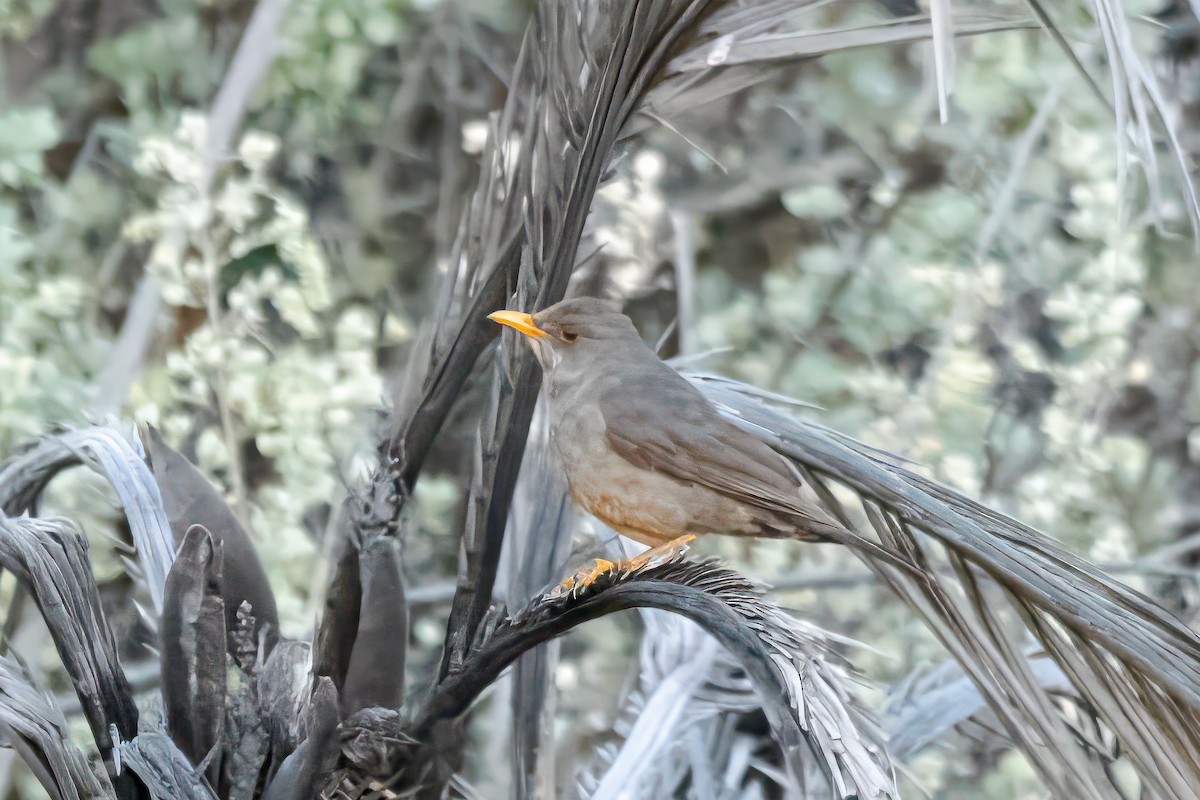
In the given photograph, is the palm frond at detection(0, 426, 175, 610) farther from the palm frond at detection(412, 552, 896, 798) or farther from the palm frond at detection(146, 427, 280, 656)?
the palm frond at detection(412, 552, 896, 798)

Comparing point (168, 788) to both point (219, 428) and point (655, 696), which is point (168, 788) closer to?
point (655, 696)

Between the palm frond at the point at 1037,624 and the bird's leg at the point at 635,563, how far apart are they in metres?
0.08

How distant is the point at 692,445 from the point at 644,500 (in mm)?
42

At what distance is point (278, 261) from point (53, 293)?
9.9 inches

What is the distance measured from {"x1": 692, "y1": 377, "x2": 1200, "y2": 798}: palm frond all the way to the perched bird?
1.5 inches

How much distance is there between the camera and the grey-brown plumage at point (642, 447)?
64 cm

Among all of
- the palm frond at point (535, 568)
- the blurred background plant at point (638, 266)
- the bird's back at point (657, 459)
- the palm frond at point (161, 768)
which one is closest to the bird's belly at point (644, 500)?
the bird's back at point (657, 459)

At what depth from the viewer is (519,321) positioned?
2.11 ft

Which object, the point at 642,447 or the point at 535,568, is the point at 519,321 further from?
the point at 535,568

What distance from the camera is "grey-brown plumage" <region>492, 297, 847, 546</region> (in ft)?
2.10

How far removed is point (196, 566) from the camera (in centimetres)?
65

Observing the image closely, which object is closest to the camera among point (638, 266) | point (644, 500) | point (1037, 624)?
point (1037, 624)

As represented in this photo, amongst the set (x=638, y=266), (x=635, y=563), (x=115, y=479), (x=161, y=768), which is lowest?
(x=161, y=768)

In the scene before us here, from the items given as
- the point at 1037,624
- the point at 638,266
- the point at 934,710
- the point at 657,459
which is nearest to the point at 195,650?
the point at 657,459
